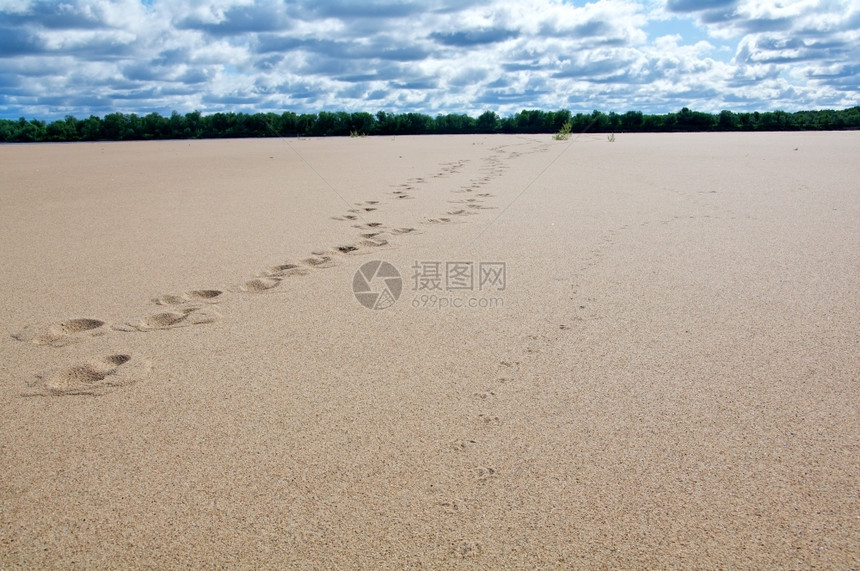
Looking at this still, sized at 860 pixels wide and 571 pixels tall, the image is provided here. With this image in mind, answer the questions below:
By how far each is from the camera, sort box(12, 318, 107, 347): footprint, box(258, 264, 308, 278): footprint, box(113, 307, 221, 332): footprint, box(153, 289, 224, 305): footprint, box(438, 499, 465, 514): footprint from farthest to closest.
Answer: box(258, 264, 308, 278): footprint, box(153, 289, 224, 305): footprint, box(113, 307, 221, 332): footprint, box(12, 318, 107, 347): footprint, box(438, 499, 465, 514): footprint

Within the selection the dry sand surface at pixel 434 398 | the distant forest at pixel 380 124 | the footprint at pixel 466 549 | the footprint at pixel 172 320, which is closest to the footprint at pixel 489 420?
the dry sand surface at pixel 434 398

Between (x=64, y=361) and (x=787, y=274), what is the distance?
10.0 feet

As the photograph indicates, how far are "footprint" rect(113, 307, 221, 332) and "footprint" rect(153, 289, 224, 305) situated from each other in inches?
4.2

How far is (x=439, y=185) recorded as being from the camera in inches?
246

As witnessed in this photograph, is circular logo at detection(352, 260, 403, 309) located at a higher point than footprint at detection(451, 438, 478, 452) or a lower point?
higher

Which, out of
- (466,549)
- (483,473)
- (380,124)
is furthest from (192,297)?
(380,124)

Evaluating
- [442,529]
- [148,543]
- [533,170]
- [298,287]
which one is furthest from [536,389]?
[533,170]

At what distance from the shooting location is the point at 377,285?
2.97 meters

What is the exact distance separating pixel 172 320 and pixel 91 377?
0.52m

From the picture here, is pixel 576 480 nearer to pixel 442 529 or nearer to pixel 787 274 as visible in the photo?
pixel 442 529

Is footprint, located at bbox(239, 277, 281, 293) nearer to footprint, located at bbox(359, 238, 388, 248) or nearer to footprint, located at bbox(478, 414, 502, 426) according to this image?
footprint, located at bbox(359, 238, 388, 248)

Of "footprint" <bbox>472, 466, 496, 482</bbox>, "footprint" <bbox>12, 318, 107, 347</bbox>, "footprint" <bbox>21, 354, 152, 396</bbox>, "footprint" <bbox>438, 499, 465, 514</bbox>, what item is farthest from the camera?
"footprint" <bbox>12, 318, 107, 347</bbox>

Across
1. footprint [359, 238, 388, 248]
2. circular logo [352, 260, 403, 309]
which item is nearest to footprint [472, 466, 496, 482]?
circular logo [352, 260, 403, 309]

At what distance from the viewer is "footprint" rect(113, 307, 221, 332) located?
237 centimetres
